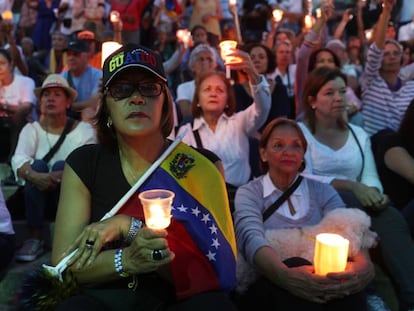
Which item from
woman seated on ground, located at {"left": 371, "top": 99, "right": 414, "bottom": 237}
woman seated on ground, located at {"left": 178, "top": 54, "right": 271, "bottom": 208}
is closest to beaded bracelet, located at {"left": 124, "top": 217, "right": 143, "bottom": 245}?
woman seated on ground, located at {"left": 178, "top": 54, "right": 271, "bottom": 208}

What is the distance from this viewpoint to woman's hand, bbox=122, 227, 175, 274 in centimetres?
186

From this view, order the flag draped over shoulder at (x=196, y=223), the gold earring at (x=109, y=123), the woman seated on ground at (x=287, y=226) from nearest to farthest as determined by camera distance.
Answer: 1. the flag draped over shoulder at (x=196, y=223)
2. the gold earring at (x=109, y=123)
3. the woman seated on ground at (x=287, y=226)

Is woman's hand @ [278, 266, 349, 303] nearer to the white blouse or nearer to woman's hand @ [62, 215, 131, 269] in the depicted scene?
woman's hand @ [62, 215, 131, 269]

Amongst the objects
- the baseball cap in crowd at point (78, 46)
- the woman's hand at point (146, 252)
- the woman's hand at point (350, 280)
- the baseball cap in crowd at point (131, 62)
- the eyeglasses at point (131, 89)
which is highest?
the baseball cap in crowd at point (78, 46)

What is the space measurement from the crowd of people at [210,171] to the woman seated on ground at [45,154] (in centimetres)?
1

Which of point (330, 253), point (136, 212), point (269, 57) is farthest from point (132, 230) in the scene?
point (269, 57)

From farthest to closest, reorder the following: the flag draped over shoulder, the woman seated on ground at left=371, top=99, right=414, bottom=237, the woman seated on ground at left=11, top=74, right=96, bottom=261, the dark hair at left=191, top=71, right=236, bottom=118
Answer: the dark hair at left=191, top=71, right=236, bottom=118, the woman seated on ground at left=11, top=74, right=96, bottom=261, the woman seated on ground at left=371, top=99, right=414, bottom=237, the flag draped over shoulder

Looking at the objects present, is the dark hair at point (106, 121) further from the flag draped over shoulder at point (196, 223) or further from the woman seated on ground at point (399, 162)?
the woman seated on ground at point (399, 162)

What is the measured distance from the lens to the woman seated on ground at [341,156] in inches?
136

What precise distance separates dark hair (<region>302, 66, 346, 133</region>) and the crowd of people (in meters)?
0.02

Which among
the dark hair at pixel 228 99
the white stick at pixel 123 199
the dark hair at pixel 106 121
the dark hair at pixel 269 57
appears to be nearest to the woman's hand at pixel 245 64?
the dark hair at pixel 228 99

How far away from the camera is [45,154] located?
4.41m

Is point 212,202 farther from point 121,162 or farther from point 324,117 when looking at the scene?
point 324,117

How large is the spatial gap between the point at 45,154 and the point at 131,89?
2.36 meters
